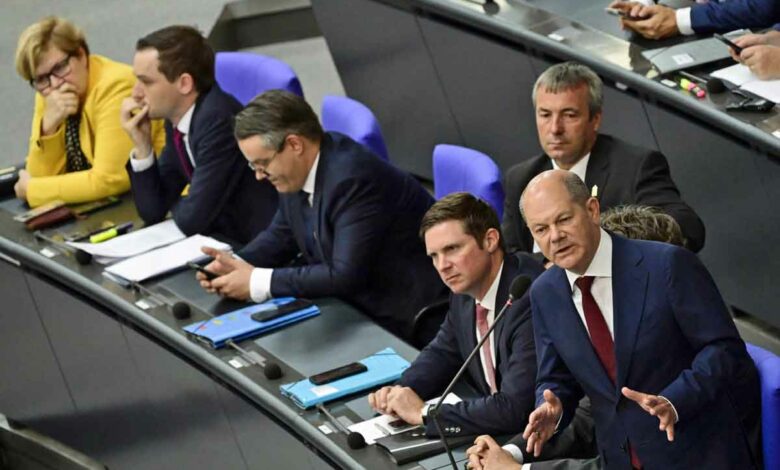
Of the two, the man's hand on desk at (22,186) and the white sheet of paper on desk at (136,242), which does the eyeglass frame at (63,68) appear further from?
the white sheet of paper on desk at (136,242)

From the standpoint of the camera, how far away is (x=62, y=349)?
510 cm

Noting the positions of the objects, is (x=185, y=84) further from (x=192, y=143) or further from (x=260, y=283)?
(x=260, y=283)

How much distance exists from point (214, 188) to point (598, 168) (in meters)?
1.32

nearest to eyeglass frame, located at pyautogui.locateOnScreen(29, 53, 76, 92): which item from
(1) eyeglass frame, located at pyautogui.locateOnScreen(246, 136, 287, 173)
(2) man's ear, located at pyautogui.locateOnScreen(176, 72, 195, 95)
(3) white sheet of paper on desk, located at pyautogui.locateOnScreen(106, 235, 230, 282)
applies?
(2) man's ear, located at pyautogui.locateOnScreen(176, 72, 195, 95)

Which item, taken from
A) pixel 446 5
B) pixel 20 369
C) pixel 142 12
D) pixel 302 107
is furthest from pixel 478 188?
pixel 142 12

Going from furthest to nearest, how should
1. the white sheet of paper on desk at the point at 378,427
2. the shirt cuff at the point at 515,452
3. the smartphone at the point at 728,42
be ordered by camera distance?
1. the smartphone at the point at 728,42
2. the white sheet of paper on desk at the point at 378,427
3. the shirt cuff at the point at 515,452

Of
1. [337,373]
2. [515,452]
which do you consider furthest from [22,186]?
[515,452]

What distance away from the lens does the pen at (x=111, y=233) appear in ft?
16.4

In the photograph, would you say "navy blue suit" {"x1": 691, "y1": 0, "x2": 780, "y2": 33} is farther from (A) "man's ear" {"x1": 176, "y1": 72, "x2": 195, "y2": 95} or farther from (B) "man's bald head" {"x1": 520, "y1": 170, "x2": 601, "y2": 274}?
(B) "man's bald head" {"x1": 520, "y1": 170, "x2": 601, "y2": 274}

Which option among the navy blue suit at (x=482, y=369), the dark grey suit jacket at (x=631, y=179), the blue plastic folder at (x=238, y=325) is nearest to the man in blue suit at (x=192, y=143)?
the blue plastic folder at (x=238, y=325)

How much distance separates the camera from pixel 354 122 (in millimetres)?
4891

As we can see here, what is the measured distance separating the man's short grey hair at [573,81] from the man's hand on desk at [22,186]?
209 centimetres

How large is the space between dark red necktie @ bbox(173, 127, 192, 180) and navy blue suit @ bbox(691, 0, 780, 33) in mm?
1698

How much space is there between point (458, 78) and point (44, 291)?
1.72 meters
